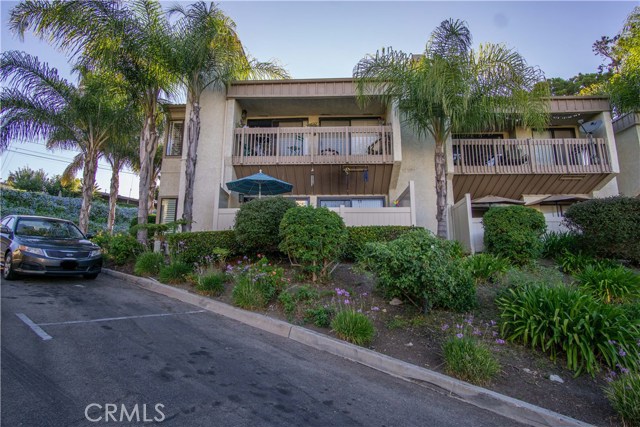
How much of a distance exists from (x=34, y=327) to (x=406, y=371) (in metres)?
5.24

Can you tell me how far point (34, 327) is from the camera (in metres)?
4.76

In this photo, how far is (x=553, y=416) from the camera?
3.39m

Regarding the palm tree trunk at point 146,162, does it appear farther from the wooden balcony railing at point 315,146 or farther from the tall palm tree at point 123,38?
the wooden balcony railing at point 315,146

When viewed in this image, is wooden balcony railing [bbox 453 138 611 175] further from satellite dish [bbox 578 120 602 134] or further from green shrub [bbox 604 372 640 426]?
green shrub [bbox 604 372 640 426]

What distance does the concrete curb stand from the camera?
11.3 ft

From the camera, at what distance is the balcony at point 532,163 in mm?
12289

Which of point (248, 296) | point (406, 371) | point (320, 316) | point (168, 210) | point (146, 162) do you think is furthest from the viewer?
point (168, 210)

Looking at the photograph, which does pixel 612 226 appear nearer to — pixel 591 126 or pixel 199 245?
pixel 591 126

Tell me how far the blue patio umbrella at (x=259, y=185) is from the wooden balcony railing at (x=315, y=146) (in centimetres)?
156

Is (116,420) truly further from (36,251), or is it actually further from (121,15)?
(121,15)

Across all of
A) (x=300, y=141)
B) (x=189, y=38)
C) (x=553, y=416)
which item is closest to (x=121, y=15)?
(x=189, y=38)

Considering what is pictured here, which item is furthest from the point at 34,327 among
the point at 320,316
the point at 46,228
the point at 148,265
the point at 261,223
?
the point at 46,228

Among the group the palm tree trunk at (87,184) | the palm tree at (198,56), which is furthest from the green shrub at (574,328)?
the palm tree trunk at (87,184)

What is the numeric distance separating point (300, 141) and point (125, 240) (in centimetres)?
668
